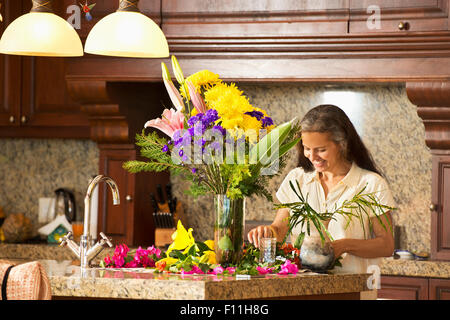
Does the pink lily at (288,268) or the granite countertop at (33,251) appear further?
the granite countertop at (33,251)

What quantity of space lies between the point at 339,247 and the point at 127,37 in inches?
39.4

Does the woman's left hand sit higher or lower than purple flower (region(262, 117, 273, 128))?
lower

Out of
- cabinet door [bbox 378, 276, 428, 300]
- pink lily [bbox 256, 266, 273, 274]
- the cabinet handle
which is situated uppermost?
the cabinet handle

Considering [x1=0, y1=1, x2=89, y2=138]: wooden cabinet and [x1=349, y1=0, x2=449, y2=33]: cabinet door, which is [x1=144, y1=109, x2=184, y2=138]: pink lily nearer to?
[x1=349, y1=0, x2=449, y2=33]: cabinet door

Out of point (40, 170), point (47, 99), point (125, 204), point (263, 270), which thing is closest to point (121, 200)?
point (125, 204)

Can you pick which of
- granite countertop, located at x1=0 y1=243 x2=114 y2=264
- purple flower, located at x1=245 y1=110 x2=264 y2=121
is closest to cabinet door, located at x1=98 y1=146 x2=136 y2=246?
granite countertop, located at x1=0 y1=243 x2=114 y2=264

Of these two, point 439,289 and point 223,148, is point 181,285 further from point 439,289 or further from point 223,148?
point 439,289

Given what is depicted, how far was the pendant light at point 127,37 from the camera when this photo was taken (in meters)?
2.30

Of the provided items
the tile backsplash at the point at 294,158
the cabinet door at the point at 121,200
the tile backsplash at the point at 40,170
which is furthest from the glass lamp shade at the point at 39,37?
the tile backsplash at the point at 40,170

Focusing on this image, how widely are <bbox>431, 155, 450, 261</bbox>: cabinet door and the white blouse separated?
0.70 meters

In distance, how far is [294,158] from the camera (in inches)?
161

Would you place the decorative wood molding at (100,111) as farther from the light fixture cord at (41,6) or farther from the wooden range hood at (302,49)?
the light fixture cord at (41,6)

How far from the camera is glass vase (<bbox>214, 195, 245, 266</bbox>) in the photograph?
225 centimetres
